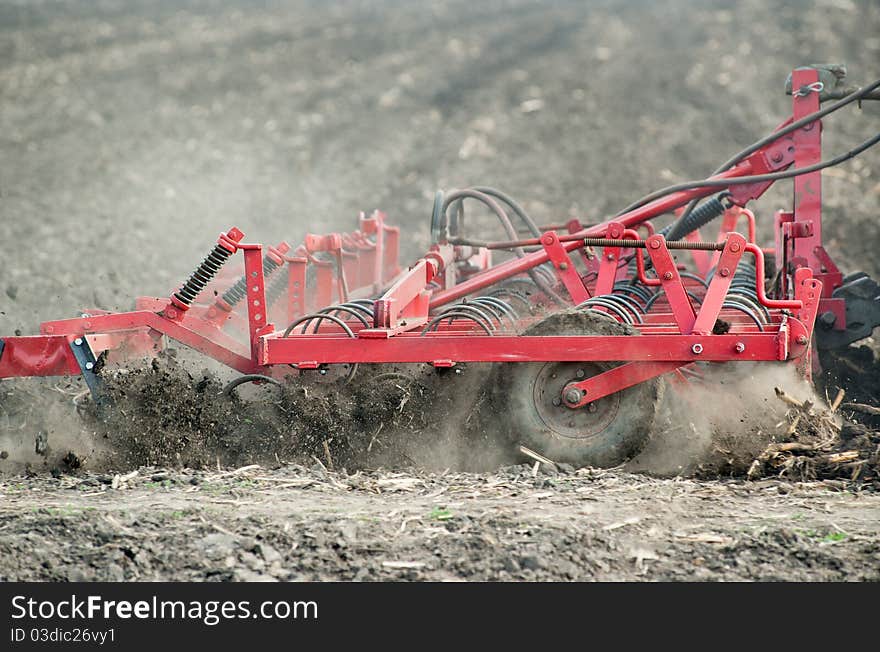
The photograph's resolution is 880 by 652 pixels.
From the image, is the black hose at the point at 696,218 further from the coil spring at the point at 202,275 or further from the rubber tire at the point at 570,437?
the coil spring at the point at 202,275

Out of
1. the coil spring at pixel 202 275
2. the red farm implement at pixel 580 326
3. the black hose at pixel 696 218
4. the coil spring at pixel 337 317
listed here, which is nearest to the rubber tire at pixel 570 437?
the red farm implement at pixel 580 326

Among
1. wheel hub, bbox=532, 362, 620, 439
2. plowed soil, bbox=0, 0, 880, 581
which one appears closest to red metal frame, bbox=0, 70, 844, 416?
wheel hub, bbox=532, 362, 620, 439

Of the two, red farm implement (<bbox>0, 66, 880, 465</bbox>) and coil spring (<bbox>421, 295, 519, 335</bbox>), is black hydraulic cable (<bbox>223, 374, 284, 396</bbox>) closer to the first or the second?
red farm implement (<bbox>0, 66, 880, 465</bbox>)

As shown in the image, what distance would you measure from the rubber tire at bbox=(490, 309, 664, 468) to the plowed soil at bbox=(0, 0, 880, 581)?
15cm

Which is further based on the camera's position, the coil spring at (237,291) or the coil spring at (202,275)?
the coil spring at (237,291)

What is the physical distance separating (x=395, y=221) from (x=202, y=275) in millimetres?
9061

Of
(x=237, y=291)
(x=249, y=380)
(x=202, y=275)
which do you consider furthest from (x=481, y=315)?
(x=237, y=291)

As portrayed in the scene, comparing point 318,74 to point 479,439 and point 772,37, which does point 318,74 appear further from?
point 479,439

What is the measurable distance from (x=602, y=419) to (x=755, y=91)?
13230 mm

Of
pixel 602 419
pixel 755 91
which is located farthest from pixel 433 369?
pixel 755 91

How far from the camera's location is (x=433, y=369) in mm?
6867

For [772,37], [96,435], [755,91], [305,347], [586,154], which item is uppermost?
[772,37]

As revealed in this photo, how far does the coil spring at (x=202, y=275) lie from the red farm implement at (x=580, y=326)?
0.01 metres

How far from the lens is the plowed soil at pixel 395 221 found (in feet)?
15.8
